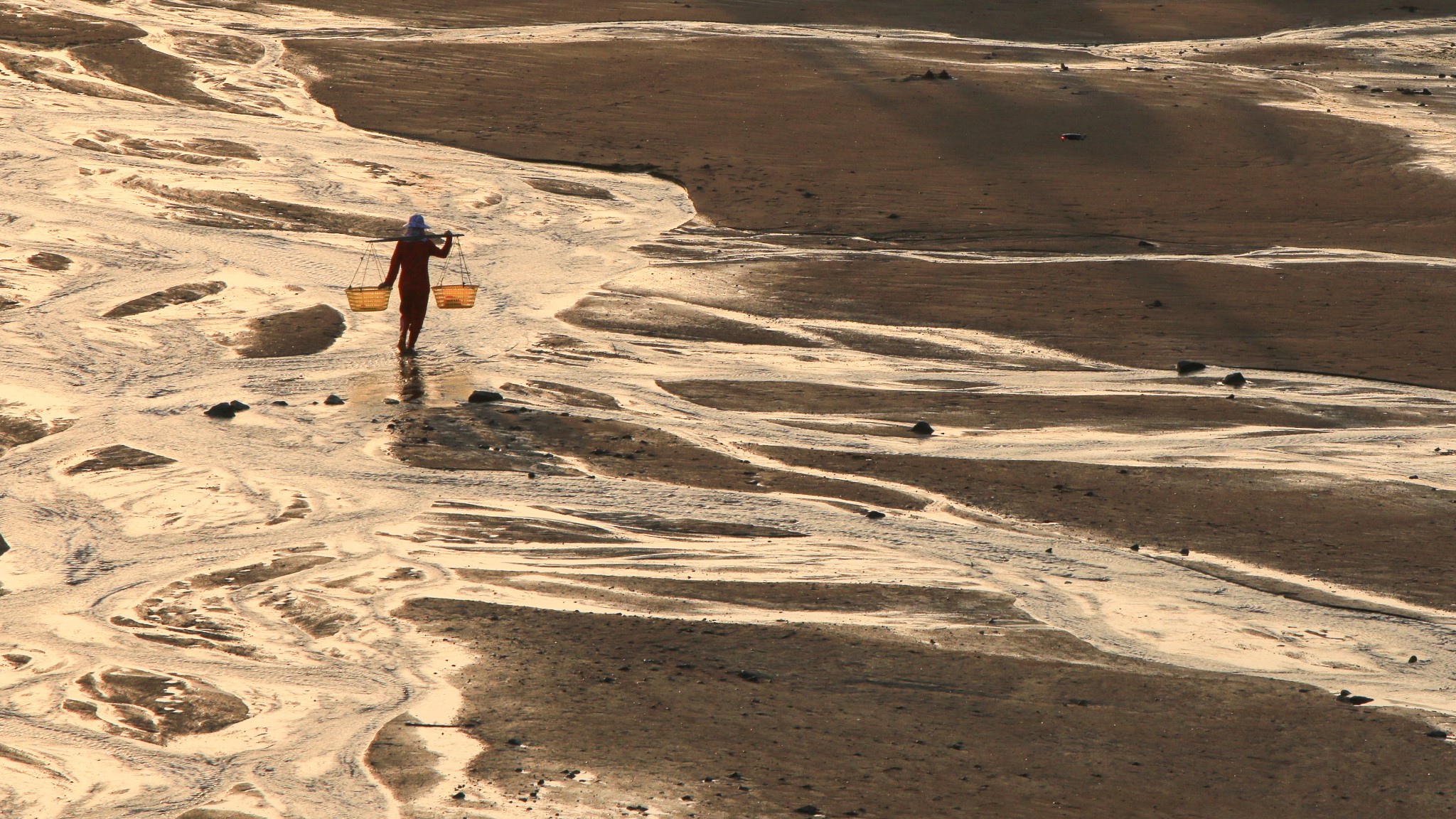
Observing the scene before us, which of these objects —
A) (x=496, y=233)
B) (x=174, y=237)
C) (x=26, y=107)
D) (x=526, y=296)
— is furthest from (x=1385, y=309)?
(x=26, y=107)

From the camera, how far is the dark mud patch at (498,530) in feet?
34.3

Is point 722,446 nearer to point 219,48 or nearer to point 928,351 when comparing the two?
point 928,351

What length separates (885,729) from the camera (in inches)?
311

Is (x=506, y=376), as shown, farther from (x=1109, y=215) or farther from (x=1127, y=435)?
(x=1109, y=215)

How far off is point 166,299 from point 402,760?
1016 cm

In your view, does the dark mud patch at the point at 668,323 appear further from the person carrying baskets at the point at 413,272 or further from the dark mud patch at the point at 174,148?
the dark mud patch at the point at 174,148

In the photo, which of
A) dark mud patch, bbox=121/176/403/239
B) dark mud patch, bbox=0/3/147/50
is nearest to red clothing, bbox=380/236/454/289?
dark mud patch, bbox=121/176/403/239

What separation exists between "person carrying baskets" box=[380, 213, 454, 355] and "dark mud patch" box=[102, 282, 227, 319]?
2.92 meters

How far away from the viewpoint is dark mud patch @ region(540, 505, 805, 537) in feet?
34.9

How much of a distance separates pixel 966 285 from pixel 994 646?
8.95 meters

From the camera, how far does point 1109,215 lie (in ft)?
66.3

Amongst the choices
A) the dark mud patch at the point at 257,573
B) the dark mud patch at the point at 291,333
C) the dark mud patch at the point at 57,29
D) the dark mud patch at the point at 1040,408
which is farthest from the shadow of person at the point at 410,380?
the dark mud patch at the point at 57,29

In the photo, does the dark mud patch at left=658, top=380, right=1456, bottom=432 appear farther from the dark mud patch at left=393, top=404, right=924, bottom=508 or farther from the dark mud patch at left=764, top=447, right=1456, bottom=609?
the dark mud patch at left=393, top=404, right=924, bottom=508

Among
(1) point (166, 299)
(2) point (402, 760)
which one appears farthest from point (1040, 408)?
(1) point (166, 299)
